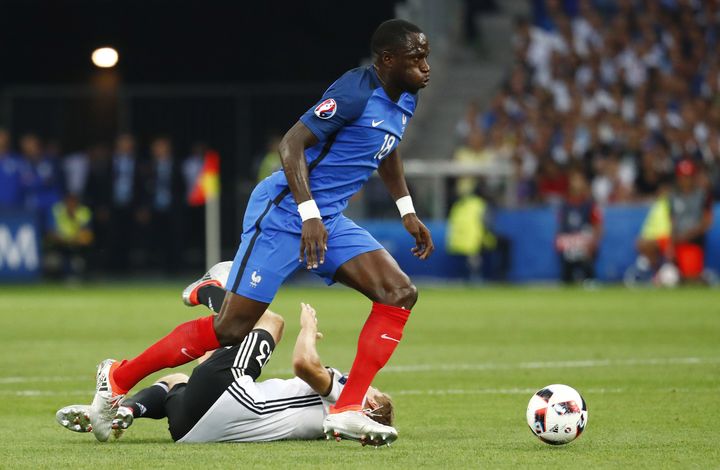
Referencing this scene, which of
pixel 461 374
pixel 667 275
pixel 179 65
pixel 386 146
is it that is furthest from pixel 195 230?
pixel 386 146

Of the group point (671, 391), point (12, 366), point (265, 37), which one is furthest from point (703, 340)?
point (265, 37)

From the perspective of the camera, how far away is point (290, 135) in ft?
23.3

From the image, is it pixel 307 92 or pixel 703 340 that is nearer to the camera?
pixel 703 340

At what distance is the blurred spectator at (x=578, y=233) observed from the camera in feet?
73.5

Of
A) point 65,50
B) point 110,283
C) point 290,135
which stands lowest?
point 110,283

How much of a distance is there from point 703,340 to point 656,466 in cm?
699

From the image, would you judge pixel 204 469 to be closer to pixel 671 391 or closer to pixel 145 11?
pixel 671 391

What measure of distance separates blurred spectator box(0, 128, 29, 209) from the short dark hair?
58.5ft

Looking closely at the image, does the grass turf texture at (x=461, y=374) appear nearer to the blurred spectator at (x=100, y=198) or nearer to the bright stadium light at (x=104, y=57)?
the blurred spectator at (x=100, y=198)

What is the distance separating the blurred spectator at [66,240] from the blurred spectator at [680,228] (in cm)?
934

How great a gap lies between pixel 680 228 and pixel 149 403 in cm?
1587

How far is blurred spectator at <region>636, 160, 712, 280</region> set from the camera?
2203 cm

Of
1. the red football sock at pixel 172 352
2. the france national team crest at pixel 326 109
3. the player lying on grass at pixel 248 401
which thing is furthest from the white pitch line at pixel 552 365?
the france national team crest at pixel 326 109

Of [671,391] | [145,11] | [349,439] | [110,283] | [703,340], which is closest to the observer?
[349,439]
